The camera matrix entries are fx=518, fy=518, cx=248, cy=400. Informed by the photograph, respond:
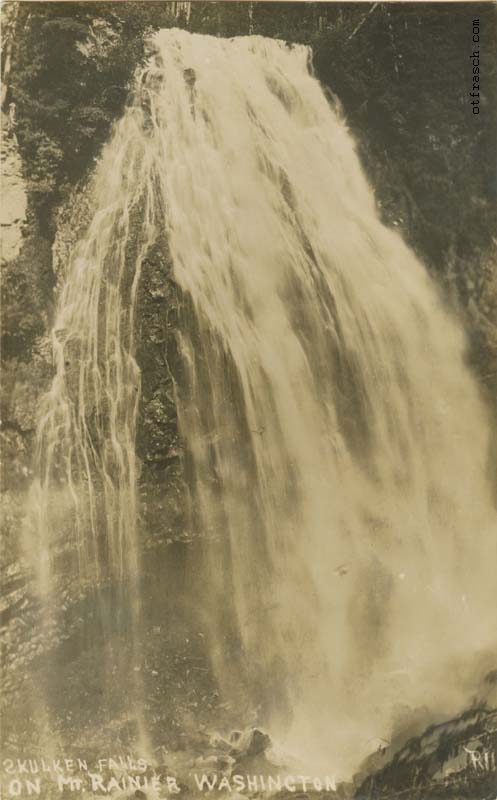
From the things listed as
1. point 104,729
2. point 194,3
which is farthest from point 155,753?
point 194,3

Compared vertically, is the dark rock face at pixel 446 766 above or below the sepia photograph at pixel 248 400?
below

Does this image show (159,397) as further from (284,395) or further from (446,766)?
(446,766)

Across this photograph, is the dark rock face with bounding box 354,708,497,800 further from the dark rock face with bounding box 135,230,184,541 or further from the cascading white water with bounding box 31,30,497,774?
the dark rock face with bounding box 135,230,184,541

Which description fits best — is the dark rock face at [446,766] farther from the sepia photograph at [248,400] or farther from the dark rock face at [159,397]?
the dark rock face at [159,397]

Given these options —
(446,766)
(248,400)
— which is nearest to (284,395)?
(248,400)

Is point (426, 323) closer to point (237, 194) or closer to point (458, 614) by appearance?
point (237, 194)

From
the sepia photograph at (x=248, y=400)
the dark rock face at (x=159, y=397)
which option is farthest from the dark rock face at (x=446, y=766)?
the dark rock face at (x=159, y=397)

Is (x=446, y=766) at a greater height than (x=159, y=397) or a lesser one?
lesser
